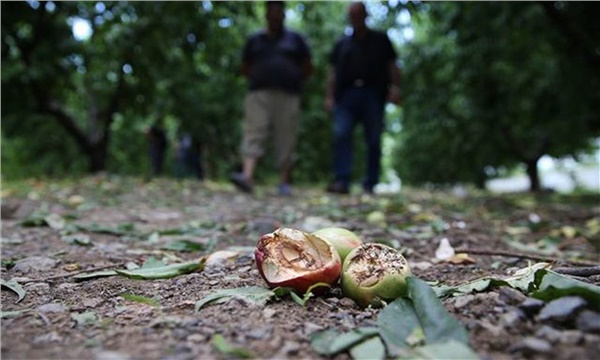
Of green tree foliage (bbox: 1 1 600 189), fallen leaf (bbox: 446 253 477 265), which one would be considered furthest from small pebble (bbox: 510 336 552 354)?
green tree foliage (bbox: 1 1 600 189)

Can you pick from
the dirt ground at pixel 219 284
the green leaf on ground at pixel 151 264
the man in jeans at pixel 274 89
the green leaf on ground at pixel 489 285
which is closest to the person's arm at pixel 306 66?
the man in jeans at pixel 274 89

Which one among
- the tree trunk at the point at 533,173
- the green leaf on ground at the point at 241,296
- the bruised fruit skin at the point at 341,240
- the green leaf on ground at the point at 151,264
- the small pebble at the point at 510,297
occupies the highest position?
the bruised fruit skin at the point at 341,240

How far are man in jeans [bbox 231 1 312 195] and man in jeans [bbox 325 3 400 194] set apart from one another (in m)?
0.44

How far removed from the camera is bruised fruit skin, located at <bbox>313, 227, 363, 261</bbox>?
67.0 inches

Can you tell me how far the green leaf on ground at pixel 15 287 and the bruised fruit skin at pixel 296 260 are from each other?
0.70 metres

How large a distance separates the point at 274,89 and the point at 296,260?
169 inches

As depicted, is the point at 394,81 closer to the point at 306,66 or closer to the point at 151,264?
the point at 306,66

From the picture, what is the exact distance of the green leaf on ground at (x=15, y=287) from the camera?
1631mm

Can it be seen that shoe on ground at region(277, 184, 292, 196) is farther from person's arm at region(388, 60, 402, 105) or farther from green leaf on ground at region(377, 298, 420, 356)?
green leaf on ground at region(377, 298, 420, 356)

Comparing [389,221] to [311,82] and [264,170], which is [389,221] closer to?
[311,82]

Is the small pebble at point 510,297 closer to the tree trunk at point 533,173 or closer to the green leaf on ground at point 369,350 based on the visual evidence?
the green leaf on ground at point 369,350

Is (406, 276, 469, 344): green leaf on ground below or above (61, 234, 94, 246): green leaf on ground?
above

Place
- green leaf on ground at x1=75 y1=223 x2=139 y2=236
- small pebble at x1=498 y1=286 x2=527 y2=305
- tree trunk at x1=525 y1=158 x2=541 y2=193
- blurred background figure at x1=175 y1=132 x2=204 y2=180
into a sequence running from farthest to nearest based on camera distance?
blurred background figure at x1=175 y1=132 x2=204 y2=180
tree trunk at x1=525 y1=158 x2=541 y2=193
green leaf on ground at x1=75 y1=223 x2=139 y2=236
small pebble at x1=498 y1=286 x2=527 y2=305

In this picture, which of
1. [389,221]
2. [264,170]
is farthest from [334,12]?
[389,221]
